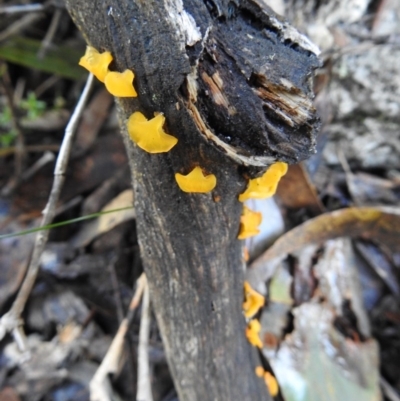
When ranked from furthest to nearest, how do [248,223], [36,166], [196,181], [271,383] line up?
Result: [36,166] → [271,383] → [248,223] → [196,181]

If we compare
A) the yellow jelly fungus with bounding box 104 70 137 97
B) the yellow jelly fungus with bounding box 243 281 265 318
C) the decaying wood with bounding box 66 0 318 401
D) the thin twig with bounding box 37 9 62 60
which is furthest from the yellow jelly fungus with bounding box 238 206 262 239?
the thin twig with bounding box 37 9 62 60

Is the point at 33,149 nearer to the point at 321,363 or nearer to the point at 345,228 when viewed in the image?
the point at 345,228

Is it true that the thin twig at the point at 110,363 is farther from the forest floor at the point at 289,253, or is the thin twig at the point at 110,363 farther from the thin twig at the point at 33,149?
the thin twig at the point at 33,149

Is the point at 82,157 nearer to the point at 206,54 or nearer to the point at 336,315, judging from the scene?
the point at 336,315

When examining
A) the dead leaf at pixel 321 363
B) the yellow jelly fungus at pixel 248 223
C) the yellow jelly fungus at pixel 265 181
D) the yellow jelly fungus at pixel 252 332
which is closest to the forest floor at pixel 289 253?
the dead leaf at pixel 321 363

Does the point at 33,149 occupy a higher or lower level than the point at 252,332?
lower

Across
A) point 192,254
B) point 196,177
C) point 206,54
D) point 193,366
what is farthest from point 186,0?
point 193,366

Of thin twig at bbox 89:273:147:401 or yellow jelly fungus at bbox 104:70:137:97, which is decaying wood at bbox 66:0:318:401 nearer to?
yellow jelly fungus at bbox 104:70:137:97

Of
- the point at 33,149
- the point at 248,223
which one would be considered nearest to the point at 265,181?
the point at 248,223
